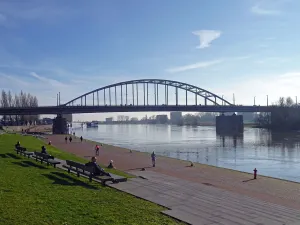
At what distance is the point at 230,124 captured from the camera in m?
110

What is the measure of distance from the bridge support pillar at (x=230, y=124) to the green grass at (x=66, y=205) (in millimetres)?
97365

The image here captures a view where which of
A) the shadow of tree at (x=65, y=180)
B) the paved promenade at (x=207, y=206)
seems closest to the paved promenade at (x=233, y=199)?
the paved promenade at (x=207, y=206)

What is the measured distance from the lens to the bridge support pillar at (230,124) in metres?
106

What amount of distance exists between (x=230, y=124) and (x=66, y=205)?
105660 millimetres

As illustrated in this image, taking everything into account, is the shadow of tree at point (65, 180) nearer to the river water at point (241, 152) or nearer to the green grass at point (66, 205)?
the green grass at point (66, 205)

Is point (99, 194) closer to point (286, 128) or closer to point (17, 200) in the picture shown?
point (17, 200)

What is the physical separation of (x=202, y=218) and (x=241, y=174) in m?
14.8

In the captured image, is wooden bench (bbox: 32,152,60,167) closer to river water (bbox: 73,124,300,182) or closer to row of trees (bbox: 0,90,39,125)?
river water (bbox: 73,124,300,182)

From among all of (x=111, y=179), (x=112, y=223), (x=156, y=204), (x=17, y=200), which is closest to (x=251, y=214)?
(x=156, y=204)

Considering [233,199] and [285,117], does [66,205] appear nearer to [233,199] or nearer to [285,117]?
[233,199]

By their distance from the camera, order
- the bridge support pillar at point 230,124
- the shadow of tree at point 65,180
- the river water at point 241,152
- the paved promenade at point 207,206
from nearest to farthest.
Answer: the paved promenade at point 207,206, the shadow of tree at point 65,180, the river water at point 241,152, the bridge support pillar at point 230,124

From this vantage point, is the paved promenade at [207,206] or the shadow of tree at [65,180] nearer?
the paved promenade at [207,206]

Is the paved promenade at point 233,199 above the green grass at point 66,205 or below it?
below

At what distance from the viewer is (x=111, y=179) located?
1241 centimetres
